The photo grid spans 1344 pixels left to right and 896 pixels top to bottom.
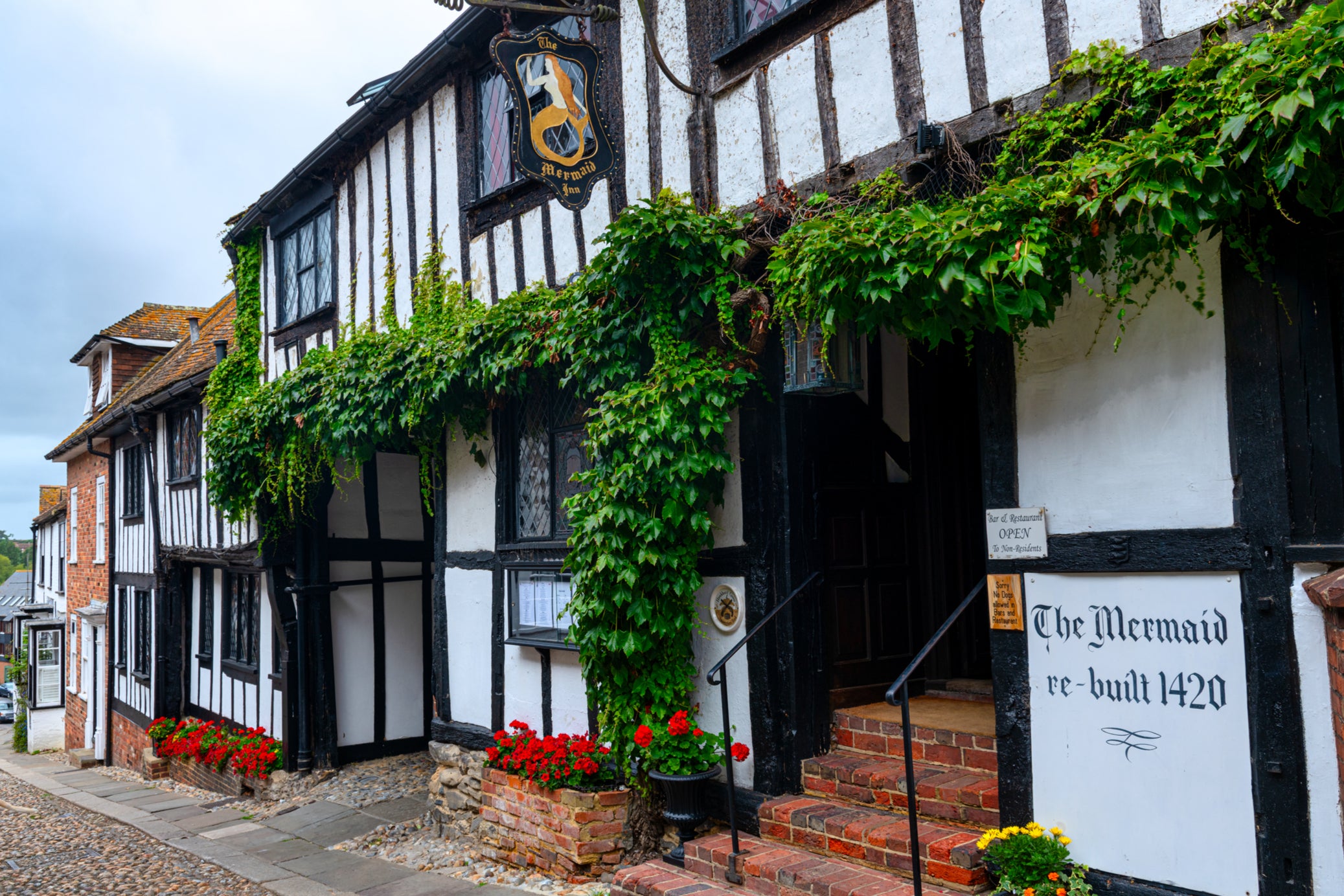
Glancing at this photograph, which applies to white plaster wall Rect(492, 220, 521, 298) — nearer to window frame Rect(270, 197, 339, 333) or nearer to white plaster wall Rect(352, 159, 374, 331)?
white plaster wall Rect(352, 159, 374, 331)

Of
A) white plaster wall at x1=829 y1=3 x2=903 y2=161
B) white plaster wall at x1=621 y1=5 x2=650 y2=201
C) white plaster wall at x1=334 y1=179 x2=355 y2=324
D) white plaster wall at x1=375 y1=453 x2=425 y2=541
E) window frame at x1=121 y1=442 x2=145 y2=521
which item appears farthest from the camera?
window frame at x1=121 y1=442 x2=145 y2=521

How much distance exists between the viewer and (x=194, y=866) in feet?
26.4

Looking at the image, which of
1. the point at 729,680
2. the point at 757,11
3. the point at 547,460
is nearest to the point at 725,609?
the point at 729,680

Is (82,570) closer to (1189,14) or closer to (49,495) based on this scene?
(49,495)

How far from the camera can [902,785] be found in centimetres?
518

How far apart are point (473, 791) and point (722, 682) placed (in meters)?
3.26

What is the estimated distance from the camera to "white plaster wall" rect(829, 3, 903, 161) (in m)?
5.04

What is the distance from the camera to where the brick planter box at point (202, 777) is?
1121 centimetres

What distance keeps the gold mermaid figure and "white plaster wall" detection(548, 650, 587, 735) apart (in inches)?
135

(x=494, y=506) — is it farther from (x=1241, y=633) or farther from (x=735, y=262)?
(x=1241, y=633)

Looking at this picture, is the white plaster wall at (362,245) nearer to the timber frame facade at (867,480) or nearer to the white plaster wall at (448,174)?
the timber frame facade at (867,480)

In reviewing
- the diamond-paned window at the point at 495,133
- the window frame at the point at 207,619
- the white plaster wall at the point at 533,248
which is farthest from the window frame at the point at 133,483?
the white plaster wall at the point at 533,248

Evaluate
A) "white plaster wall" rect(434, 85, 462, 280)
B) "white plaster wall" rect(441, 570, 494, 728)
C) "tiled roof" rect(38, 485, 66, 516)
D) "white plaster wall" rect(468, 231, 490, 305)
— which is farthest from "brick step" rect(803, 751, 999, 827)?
"tiled roof" rect(38, 485, 66, 516)

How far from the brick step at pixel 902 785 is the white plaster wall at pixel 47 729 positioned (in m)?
22.5
